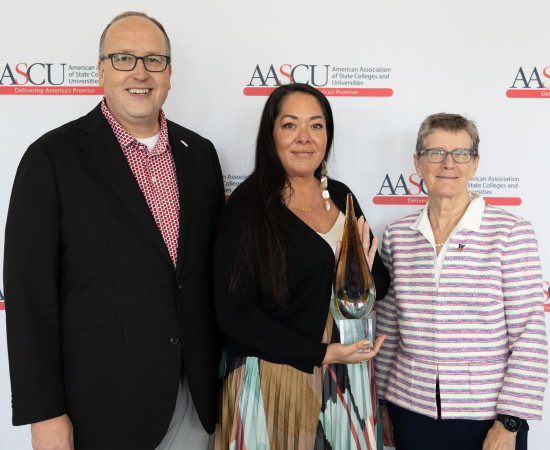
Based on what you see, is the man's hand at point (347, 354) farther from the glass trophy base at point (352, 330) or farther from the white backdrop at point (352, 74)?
the white backdrop at point (352, 74)

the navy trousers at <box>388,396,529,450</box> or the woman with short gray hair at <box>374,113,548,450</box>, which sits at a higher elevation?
the woman with short gray hair at <box>374,113,548,450</box>

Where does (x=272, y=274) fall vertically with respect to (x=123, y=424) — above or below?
above

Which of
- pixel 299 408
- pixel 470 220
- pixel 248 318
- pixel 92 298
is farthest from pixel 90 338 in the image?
pixel 470 220

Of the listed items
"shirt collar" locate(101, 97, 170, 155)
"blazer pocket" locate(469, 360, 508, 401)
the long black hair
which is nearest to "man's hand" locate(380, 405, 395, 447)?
"blazer pocket" locate(469, 360, 508, 401)

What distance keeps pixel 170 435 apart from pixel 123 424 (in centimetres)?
22

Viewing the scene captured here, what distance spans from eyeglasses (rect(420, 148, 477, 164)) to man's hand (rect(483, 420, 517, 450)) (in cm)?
83

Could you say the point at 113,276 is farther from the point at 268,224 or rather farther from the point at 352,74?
the point at 352,74

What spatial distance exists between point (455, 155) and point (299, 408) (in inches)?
38.2

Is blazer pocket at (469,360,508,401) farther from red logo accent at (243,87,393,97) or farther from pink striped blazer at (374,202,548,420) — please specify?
red logo accent at (243,87,393,97)

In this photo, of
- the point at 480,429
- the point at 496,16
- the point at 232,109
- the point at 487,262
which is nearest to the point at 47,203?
the point at 232,109

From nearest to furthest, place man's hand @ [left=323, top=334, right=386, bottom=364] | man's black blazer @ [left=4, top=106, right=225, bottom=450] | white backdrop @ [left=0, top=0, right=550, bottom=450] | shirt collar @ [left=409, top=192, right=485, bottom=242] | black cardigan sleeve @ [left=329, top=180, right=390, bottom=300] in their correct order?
man's black blazer @ [left=4, top=106, right=225, bottom=450] < man's hand @ [left=323, top=334, right=386, bottom=364] < shirt collar @ [left=409, top=192, right=485, bottom=242] < black cardigan sleeve @ [left=329, top=180, right=390, bottom=300] < white backdrop @ [left=0, top=0, right=550, bottom=450]

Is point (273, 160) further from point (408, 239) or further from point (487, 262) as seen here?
point (487, 262)

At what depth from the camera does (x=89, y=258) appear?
4.54 ft

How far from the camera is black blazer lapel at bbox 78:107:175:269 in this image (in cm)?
141
